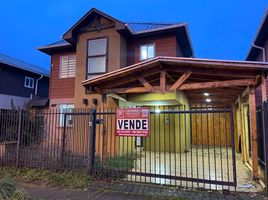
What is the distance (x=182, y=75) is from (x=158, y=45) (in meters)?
4.71

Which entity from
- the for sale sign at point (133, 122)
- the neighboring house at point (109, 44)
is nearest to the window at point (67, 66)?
the neighboring house at point (109, 44)

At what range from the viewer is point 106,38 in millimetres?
12570

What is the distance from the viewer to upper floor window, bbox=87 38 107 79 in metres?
12.5

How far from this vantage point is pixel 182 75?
8461 millimetres

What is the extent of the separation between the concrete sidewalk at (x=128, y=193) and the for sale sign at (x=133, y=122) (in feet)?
5.01

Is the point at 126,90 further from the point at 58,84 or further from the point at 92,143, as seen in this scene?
the point at 58,84

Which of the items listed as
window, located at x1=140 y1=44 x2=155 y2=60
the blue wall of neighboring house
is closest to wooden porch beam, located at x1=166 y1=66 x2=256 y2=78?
window, located at x1=140 y1=44 x2=155 y2=60

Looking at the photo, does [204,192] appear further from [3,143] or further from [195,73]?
[3,143]

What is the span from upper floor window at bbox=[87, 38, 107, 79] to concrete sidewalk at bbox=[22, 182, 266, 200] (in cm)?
706

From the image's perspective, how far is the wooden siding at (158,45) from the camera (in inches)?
488

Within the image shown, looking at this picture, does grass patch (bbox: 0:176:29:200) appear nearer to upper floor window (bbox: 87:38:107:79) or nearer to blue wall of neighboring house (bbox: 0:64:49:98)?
upper floor window (bbox: 87:38:107:79)

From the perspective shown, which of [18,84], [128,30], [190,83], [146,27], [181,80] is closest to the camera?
[181,80]

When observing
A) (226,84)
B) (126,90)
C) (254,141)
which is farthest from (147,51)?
(254,141)

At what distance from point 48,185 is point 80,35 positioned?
28.7 feet
